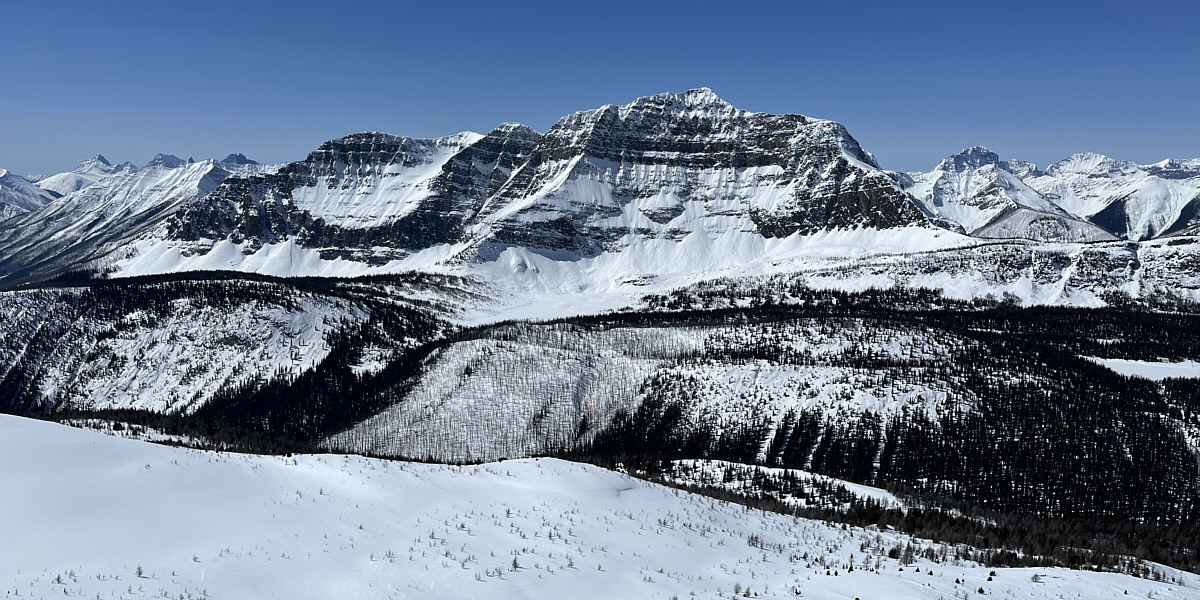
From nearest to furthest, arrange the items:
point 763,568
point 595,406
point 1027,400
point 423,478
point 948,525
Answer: point 763,568 → point 423,478 → point 948,525 → point 1027,400 → point 595,406

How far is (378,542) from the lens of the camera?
2927cm

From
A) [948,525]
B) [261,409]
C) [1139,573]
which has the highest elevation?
[1139,573]

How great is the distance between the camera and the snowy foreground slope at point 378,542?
24531mm

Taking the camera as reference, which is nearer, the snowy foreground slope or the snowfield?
the snowy foreground slope

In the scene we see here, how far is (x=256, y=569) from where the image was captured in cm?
2502

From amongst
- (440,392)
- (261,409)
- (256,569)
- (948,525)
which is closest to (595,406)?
(440,392)

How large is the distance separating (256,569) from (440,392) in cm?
15015

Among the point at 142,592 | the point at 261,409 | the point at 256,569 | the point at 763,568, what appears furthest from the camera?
the point at 261,409

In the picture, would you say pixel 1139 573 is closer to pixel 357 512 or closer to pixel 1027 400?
pixel 357 512

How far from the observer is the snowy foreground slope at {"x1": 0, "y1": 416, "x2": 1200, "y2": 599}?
2453 centimetres

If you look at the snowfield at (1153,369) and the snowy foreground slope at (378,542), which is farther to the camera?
the snowfield at (1153,369)

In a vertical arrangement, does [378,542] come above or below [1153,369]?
below

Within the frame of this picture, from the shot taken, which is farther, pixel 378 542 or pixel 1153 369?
pixel 1153 369

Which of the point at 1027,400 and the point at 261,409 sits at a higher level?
the point at 1027,400
